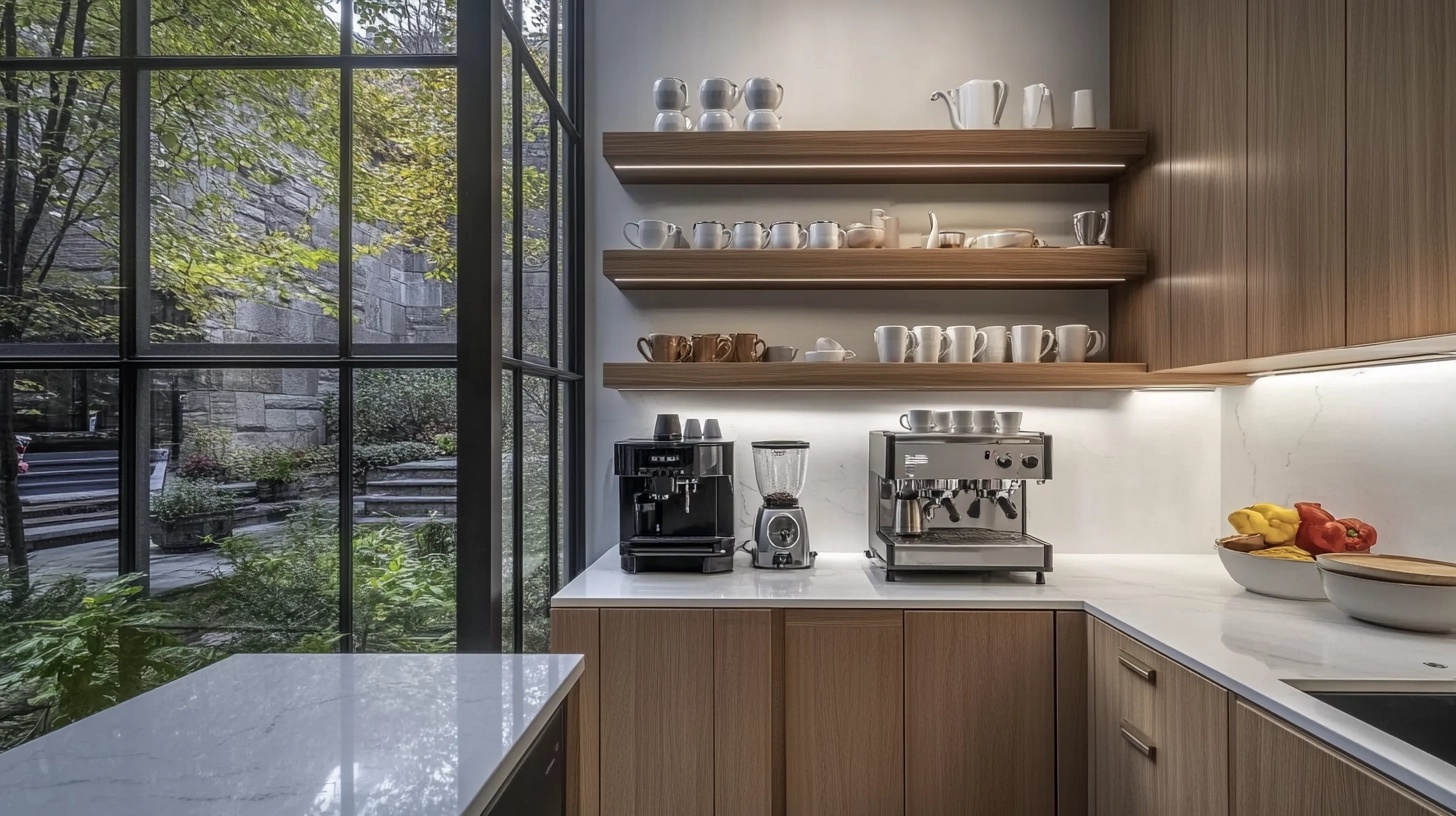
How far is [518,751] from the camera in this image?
2.56 ft

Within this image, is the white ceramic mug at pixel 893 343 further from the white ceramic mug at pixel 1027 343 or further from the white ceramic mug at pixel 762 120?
the white ceramic mug at pixel 762 120

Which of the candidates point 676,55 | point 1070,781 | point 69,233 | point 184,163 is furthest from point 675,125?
point 1070,781

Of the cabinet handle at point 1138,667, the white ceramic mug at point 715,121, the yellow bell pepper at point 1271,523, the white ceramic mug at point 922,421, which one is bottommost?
the cabinet handle at point 1138,667

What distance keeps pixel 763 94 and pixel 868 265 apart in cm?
68

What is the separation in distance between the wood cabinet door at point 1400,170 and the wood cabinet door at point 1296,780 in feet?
2.36

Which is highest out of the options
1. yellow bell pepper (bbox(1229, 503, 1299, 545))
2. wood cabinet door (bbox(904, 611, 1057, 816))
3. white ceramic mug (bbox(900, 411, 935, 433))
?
white ceramic mug (bbox(900, 411, 935, 433))

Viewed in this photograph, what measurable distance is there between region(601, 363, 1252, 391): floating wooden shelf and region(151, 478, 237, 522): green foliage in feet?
3.82

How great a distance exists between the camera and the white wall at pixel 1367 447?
5.14 ft

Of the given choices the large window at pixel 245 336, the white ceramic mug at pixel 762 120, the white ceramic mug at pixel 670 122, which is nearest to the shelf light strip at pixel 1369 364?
the white ceramic mug at pixel 762 120

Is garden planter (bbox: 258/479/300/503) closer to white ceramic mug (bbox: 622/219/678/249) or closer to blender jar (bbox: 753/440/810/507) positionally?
white ceramic mug (bbox: 622/219/678/249)

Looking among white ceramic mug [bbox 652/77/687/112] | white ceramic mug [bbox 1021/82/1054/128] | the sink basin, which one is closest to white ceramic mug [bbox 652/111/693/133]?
white ceramic mug [bbox 652/77/687/112]

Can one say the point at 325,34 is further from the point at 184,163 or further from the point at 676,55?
the point at 676,55

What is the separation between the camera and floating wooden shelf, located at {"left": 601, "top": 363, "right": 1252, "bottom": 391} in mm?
2107

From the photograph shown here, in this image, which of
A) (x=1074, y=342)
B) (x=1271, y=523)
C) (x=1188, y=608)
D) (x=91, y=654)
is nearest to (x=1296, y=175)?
(x=1074, y=342)
